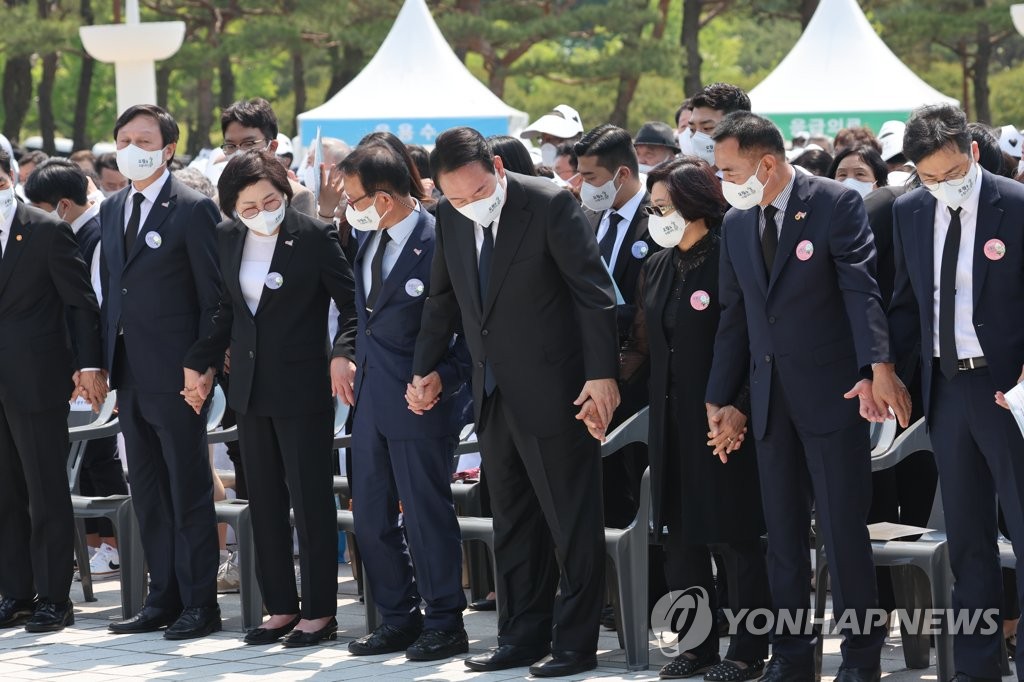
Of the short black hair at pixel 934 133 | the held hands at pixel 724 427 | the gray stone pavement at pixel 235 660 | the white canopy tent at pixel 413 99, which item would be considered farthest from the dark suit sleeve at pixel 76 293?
the white canopy tent at pixel 413 99

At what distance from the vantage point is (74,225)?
305 inches

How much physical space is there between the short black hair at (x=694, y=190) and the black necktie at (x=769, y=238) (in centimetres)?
38

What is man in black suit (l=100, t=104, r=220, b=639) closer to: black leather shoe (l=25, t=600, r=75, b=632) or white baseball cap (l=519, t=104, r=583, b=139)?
black leather shoe (l=25, t=600, r=75, b=632)

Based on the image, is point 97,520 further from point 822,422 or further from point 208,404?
point 822,422

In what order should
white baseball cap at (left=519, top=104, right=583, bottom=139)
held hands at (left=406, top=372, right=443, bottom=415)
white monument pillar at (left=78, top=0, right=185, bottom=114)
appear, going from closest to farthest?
held hands at (left=406, top=372, right=443, bottom=415) → white baseball cap at (left=519, top=104, right=583, bottom=139) → white monument pillar at (left=78, top=0, right=185, bottom=114)

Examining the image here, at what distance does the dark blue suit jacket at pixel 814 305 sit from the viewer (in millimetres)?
5164

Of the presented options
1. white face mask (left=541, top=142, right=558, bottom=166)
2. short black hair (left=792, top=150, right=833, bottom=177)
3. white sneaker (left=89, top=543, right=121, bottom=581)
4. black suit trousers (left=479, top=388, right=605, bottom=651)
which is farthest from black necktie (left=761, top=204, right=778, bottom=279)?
white face mask (left=541, top=142, right=558, bottom=166)

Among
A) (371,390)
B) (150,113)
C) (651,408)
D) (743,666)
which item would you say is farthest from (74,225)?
(743,666)

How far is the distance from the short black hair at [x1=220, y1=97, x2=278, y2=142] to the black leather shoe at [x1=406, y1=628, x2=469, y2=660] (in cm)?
295

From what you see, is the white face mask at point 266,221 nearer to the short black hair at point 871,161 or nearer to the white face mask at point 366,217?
the white face mask at point 366,217

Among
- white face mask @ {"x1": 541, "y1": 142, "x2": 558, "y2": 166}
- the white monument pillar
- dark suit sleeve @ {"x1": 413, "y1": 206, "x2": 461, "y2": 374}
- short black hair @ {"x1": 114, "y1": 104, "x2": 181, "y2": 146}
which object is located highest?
the white monument pillar

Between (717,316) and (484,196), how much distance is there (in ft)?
3.01

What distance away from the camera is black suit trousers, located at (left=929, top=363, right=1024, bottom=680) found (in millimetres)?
4965

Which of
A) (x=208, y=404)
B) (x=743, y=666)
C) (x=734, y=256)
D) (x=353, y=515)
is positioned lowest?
(x=743, y=666)
